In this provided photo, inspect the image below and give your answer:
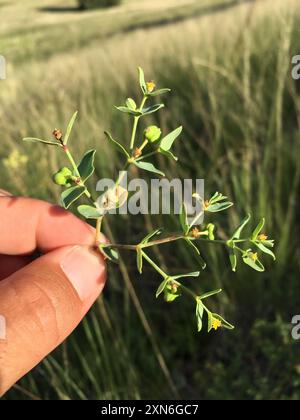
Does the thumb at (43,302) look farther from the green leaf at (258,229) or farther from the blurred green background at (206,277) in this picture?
the blurred green background at (206,277)

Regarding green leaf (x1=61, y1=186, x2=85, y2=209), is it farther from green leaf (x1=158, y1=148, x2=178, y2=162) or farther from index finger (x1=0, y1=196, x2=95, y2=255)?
index finger (x1=0, y1=196, x2=95, y2=255)

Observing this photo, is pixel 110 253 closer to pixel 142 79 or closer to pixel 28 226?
pixel 142 79

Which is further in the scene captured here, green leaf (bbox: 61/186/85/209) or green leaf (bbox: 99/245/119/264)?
green leaf (bbox: 99/245/119/264)

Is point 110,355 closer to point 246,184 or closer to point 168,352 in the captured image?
point 168,352

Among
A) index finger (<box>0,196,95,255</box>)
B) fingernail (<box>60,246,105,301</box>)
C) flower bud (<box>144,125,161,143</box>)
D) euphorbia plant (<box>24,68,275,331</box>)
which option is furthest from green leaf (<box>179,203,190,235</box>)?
index finger (<box>0,196,95,255</box>)

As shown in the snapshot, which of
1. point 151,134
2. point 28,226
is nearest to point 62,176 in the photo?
point 151,134

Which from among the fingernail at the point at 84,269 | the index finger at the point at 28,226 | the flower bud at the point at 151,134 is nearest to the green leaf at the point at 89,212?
the flower bud at the point at 151,134
